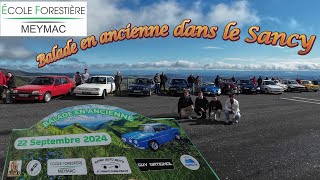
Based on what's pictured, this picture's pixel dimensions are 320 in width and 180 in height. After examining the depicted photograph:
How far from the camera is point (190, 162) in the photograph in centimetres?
319

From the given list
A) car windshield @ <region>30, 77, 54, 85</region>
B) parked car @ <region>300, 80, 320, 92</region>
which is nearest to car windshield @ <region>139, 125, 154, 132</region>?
car windshield @ <region>30, 77, 54, 85</region>

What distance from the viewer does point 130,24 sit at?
21.8 m

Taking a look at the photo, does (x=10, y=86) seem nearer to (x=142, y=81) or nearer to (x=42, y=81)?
(x=42, y=81)

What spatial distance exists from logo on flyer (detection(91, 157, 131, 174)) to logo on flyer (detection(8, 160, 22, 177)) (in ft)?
2.45

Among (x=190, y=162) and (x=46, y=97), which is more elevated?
(x=190, y=162)

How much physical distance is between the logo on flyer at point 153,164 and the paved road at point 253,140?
322 centimetres

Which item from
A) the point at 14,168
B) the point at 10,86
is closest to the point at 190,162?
the point at 14,168

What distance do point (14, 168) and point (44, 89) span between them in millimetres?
14682

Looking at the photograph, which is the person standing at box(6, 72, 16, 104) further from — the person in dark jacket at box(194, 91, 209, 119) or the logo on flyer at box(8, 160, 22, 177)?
the logo on flyer at box(8, 160, 22, 177)

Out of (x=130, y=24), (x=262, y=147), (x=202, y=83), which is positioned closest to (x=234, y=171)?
(x=262, y=147)

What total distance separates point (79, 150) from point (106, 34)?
19737 millimetres

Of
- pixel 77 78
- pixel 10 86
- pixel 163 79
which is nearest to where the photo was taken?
pixel 10 86

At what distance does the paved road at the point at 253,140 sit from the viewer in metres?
6.51

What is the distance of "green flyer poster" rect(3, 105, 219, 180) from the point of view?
9.72 ft
